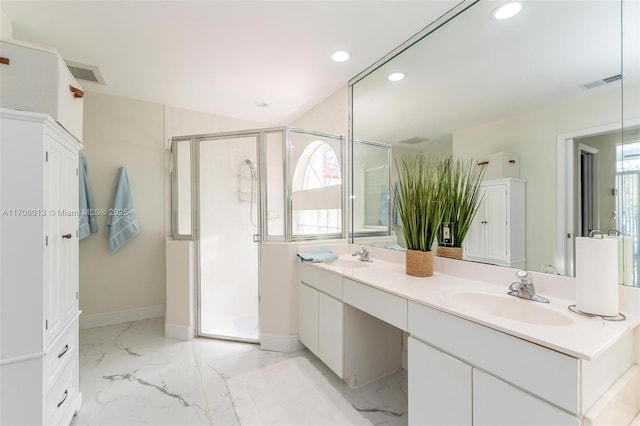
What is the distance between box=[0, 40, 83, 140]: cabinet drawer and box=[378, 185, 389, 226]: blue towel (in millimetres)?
2078

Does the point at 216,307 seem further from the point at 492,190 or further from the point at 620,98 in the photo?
the point at 620,98

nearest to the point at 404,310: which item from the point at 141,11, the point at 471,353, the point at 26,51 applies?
the point at 471,353

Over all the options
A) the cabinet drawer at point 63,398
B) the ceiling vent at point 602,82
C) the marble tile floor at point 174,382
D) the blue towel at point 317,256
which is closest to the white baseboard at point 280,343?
the marble tile floor at point 174,382

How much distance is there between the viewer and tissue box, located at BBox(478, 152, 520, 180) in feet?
4.57

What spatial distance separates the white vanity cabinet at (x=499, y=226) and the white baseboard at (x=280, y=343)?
62.3 inches

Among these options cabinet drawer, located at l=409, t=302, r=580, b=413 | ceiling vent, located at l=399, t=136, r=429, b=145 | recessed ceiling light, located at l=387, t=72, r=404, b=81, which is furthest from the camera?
recessed ceiling light, located at l=387, t=72, r=404, b=81

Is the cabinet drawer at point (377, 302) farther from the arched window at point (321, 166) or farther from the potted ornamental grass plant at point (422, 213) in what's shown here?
the arched window at point (321, 166)

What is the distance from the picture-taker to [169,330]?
254cm

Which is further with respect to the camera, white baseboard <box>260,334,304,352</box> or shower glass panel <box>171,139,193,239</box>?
shower glass panel <box>171,139,193,239</box>

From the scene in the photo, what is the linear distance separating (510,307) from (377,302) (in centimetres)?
61

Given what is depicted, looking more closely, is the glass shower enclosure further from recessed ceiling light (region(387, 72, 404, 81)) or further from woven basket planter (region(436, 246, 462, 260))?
woven basket planter (region(436, 246, 462, 260))

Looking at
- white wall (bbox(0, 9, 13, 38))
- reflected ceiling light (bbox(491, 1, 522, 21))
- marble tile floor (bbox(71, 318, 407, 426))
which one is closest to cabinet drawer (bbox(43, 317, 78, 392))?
marble tile floor (bbox(71, 318, 407, 426))

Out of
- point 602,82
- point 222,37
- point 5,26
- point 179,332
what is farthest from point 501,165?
point 5,26

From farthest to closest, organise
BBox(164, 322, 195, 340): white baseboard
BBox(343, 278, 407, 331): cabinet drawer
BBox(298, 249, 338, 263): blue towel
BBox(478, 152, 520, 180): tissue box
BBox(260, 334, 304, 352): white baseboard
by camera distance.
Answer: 1. BBox(164, 322, 195, 340): white baseboard
2. BBox(260, 334, 304, 352): white baseboard
3. BBox(298, 249, 338, 263): blue towel
4. BBox(478, 152, 520, 180): tissue box
5. BBox(343, 278, 407, 331): cabinet drawer
